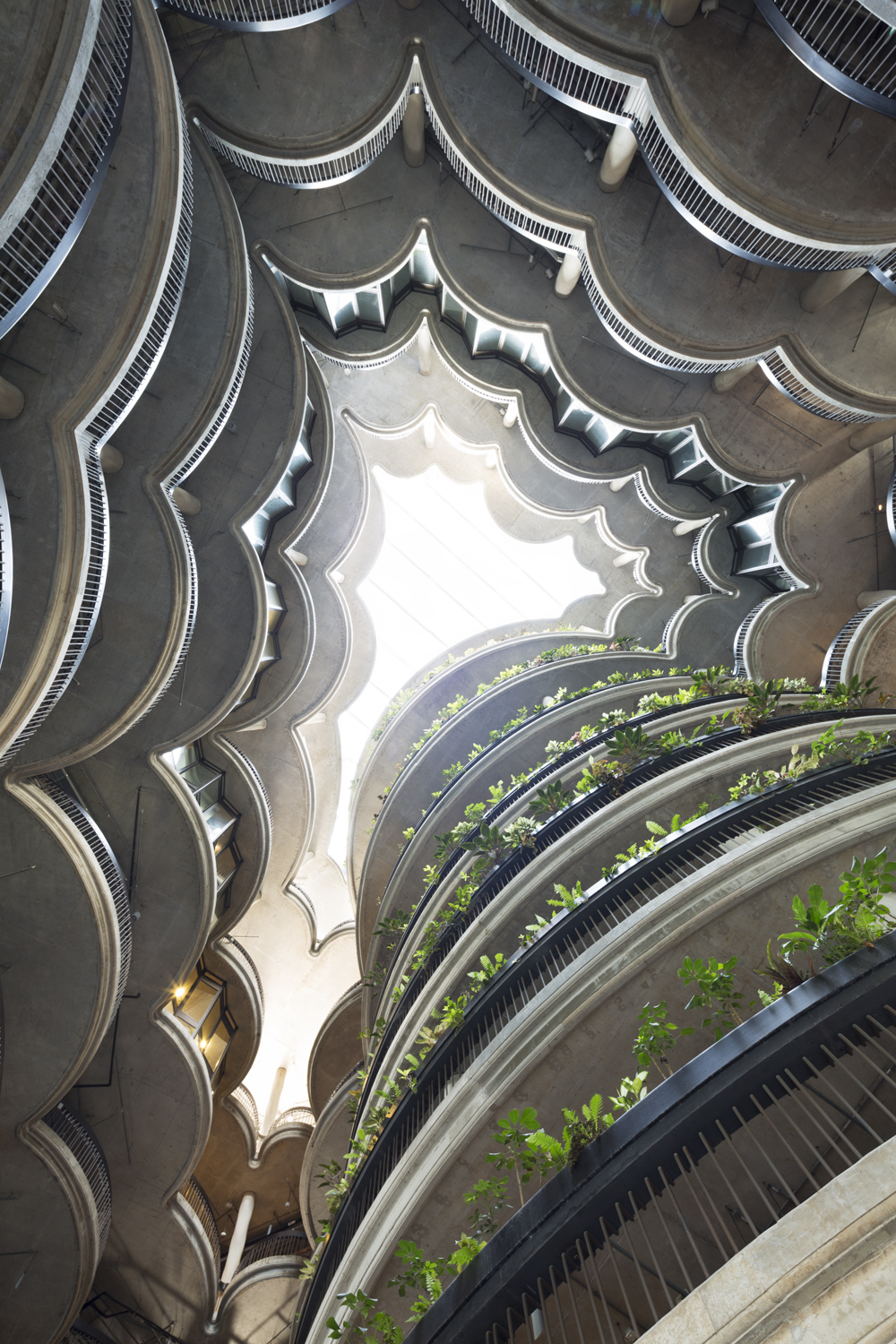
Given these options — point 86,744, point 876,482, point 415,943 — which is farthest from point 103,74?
point 876,482

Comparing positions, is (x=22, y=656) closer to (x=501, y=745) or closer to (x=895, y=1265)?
(x=501, y=745)

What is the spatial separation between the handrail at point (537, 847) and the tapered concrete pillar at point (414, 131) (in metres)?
14.4

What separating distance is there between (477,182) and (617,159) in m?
2.83

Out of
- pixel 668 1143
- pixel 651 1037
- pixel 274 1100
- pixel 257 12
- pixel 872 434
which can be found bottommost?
pixel 668 1143

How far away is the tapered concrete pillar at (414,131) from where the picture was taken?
11836mm

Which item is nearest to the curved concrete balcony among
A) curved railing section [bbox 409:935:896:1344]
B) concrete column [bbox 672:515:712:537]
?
curved railing section [bbox 409:935:896:1344]

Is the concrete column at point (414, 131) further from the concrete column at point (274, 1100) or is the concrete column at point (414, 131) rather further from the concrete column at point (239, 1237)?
the concrete column at point (239, 1237)

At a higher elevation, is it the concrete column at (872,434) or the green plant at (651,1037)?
the concrete column at (872,434)

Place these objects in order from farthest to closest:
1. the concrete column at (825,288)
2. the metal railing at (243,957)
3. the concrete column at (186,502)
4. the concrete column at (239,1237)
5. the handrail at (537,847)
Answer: the metal railing at (243,957) < the concrete column at (239,1237) < the concrete column at (186,502) < the concrete column at (825,288) < the handrail at (537,847)

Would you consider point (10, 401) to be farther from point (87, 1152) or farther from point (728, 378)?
point (87, 1152)

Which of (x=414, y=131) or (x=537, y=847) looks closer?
(x=537, y=847)

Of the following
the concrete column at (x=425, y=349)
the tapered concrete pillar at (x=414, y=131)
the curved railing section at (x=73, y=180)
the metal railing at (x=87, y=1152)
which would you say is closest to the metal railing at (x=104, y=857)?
the metal railing at (x=87, y=1152)

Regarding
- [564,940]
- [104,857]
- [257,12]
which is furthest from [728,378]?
[104,857]

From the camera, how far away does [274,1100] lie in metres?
23.5
